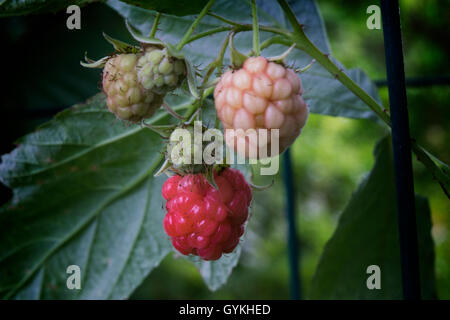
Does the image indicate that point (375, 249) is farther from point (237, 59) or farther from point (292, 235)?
point (237, 59)

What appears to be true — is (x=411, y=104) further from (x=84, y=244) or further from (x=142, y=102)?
(x=142, y=102)

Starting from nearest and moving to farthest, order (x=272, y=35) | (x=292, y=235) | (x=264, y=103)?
(x=264, y=103), (x=272, y=35), (x=292, y=235)

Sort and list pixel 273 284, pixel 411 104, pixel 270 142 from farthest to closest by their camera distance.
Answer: pixel 411 104, pixel 273 284, pixel 270 142

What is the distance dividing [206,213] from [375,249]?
43 centimetres

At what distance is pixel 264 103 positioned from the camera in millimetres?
471

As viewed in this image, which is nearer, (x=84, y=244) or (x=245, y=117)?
(x=245, y=117)

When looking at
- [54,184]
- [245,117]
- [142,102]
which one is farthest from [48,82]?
[245,117]

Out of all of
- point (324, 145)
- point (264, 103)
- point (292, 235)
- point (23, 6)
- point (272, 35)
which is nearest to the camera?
point (264, 103)

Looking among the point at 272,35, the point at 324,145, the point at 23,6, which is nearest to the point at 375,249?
the point at 272,35

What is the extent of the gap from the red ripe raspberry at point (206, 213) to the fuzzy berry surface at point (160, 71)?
114 millimetres

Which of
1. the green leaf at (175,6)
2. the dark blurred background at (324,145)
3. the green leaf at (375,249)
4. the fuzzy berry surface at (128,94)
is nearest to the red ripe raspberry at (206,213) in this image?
the fuzzy berry surface at (128,94)

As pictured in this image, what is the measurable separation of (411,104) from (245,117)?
1.86 m

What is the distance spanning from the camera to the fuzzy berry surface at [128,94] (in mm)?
546

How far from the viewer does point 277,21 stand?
0.81 meters
